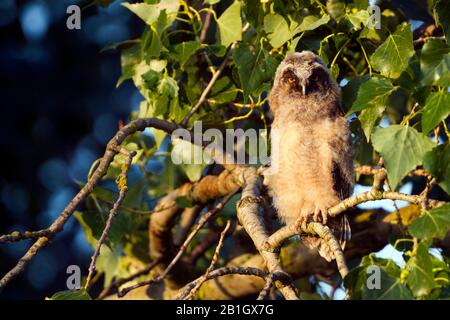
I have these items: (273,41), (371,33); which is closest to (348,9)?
(371,33)

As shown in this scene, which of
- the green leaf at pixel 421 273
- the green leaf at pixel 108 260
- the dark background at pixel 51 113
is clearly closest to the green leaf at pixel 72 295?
the green leaf at pixel 421 273

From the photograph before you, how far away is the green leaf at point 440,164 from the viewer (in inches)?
79.6

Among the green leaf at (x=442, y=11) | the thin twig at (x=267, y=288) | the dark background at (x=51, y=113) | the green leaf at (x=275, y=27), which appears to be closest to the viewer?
the thin twig at (x=267, y=288)

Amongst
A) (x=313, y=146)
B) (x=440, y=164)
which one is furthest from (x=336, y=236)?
(x=440, y=164)

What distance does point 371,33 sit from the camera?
3129 mm

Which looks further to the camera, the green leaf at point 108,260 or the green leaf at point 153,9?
the green leaf at point 108,260

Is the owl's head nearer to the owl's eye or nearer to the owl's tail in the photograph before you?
the owl's eye

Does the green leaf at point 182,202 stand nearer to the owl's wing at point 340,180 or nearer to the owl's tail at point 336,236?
the owl's tail at point 336,236

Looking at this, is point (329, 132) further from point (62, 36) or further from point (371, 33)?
point (62, 36)

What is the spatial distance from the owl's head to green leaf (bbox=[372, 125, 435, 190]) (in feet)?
4.65

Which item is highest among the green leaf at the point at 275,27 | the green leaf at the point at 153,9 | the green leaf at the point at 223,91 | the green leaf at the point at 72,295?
the green leaf at the point at 153,9

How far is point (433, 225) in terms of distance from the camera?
1900 mm

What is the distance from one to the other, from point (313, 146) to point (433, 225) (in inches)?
68.1

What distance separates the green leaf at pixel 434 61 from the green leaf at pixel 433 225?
424 mm
